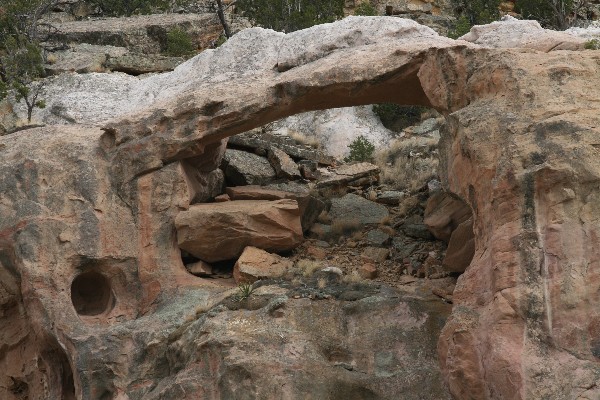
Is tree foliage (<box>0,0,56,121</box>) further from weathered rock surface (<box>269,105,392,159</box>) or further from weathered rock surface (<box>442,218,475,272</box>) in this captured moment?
weathered rock surface (<box>442,218,475,272</box>)

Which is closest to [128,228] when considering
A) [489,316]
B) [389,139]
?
[489,316]

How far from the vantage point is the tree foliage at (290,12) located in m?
28.3

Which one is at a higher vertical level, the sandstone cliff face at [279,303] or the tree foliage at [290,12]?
the tree foliage at [290,12]

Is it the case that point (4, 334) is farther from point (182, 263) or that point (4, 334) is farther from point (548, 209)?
point (548, 209)

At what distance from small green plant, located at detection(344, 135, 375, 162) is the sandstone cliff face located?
5.96 metres

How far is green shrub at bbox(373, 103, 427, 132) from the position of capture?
87.7 ft

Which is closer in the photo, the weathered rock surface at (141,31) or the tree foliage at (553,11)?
the tree foliage at (553,11)

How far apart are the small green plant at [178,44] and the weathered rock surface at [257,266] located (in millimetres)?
12961

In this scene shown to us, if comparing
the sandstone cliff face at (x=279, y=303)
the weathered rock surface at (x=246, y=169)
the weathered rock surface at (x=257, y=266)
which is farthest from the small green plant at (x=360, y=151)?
the weathered rock surface at (x=257, y=266)

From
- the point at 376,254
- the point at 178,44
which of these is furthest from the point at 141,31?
the point at 376,254

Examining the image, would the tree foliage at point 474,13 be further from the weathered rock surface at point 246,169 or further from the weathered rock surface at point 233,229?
the weathered rock surface at point 233,229

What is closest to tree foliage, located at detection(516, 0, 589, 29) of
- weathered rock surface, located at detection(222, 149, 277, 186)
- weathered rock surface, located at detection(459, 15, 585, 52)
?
weathered rock surface, located at detection(222, 149, 277, 186)

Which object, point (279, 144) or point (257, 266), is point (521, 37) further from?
point (279, 144)

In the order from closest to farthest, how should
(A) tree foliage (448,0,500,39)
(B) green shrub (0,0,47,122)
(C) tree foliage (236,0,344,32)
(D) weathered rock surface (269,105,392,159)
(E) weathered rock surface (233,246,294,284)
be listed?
(E) weathered rock surface (233,246,294,284), (B) green shrub (0,0,47,122), (D) weathered rock surface (269,105,392,159), (C) tree foliage (236,0,344,32), (A) tree foliage (448,0,500,39)
